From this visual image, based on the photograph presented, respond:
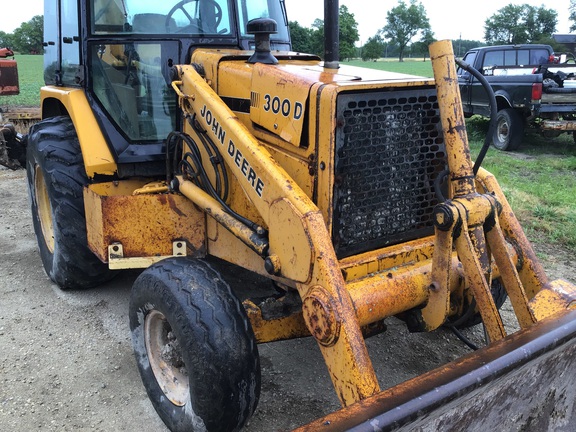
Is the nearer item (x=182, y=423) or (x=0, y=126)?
(x=182, y=423)

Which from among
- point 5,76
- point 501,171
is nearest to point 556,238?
point 501,171

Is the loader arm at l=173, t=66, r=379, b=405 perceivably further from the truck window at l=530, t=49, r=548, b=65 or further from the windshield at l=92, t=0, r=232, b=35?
the truck window at l=530, t=49, r=548, b=65

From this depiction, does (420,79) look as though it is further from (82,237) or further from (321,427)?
(82,237)

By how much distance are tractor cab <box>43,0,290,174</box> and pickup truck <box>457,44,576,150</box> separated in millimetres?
7271

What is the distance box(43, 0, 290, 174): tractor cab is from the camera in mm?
3840

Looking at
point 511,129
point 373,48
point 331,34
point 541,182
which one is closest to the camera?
point 331,34

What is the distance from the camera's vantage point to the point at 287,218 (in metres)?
2.58

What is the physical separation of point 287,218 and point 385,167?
0.62 m

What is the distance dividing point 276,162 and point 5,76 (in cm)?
841

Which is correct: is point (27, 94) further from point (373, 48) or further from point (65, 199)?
point (373, 48)

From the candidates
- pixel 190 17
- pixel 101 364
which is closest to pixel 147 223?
pixel 101 364

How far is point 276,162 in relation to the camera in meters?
2.89

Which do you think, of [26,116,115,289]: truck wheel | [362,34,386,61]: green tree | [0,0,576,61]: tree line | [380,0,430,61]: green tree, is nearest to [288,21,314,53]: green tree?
[26,116,115,289]: truck wheel

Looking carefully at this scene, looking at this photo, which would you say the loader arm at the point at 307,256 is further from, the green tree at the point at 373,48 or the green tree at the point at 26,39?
the green tree at the point at 373,48
